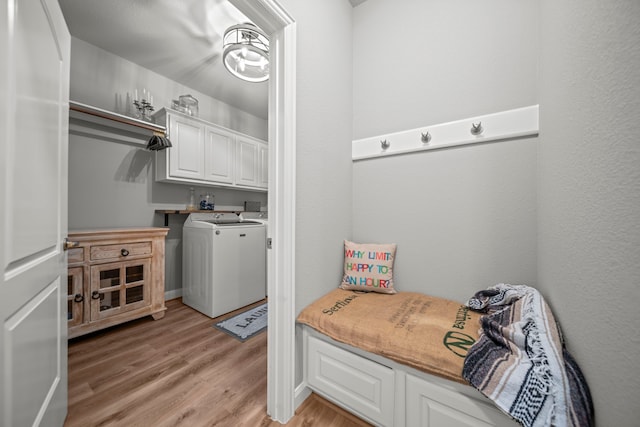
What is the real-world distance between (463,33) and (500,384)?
1.88 meters

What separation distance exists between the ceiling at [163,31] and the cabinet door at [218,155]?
2.18 feet

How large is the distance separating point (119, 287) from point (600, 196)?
298 cm

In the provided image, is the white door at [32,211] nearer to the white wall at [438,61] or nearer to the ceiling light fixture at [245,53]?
the ceiling light fixture at [245,53]

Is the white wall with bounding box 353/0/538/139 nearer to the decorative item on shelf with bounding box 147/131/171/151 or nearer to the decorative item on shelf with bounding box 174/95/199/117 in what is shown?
the decorative item on shelf with bounding box 147/131/171/151

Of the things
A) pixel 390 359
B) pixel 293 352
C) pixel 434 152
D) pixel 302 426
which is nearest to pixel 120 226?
pixel 293 352

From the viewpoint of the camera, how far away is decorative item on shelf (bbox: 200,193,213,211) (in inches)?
116

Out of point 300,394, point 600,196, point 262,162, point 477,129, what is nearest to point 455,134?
point 477,129

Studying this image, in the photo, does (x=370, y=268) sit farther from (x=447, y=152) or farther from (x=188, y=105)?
(x=188, y=105)

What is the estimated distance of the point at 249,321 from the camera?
2.21 meters

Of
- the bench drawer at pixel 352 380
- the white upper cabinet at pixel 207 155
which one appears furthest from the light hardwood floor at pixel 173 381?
the white upper cabinet at pixel 207 155

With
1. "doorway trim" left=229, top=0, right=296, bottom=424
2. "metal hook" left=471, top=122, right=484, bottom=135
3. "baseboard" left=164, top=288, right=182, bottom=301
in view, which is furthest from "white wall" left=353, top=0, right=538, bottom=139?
"baseboard" left=164, top=288, right=182, bottom=301

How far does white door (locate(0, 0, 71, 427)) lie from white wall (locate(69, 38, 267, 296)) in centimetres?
155

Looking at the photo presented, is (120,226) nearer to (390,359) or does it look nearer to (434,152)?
(390,359)

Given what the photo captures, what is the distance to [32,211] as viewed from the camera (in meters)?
0.74
